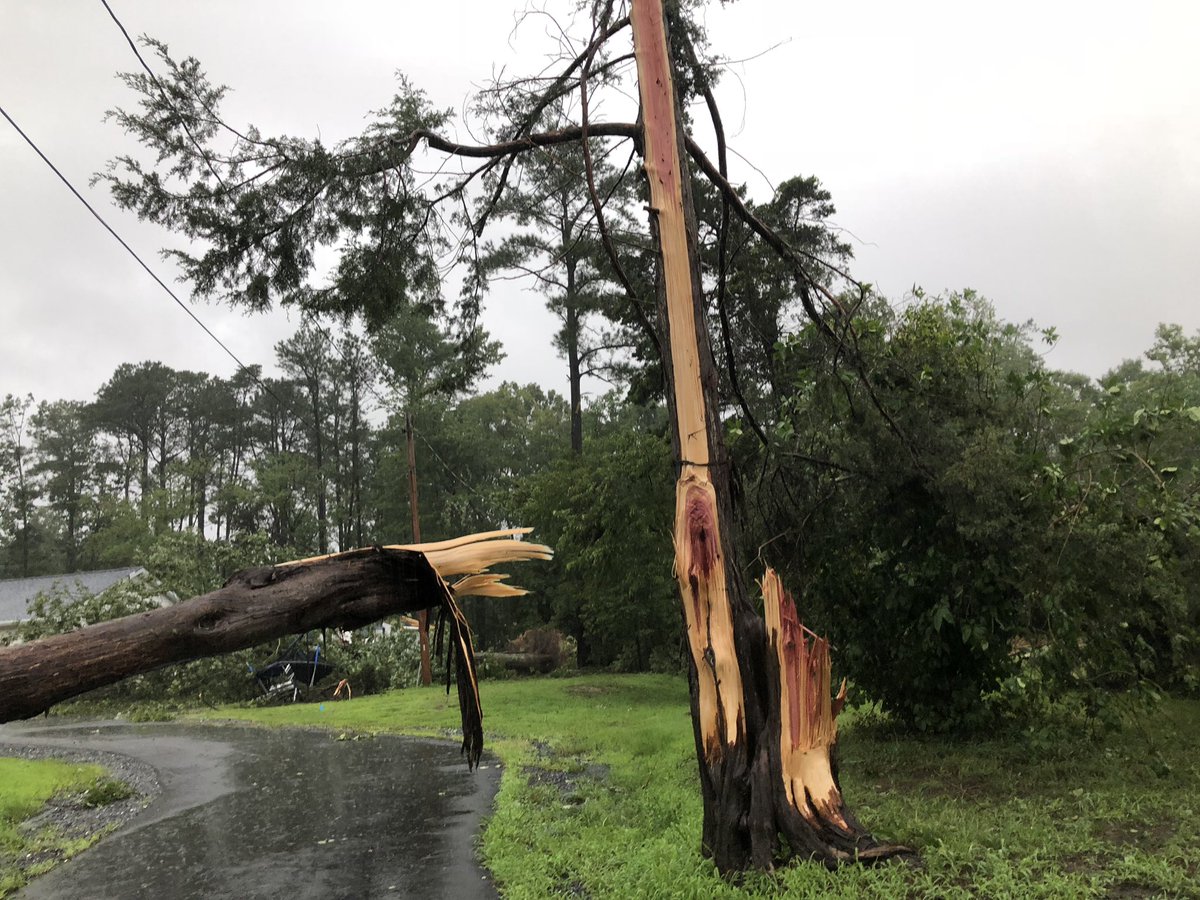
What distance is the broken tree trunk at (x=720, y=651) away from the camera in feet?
16.6

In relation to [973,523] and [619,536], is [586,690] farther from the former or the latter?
[973,523]

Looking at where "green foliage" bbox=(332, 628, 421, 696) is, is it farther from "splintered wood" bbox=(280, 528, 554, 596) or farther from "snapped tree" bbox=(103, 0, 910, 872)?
"splintered wood" bbox=(280, 528, 554, 596)

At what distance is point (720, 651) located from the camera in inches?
205

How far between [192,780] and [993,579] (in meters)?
10.2

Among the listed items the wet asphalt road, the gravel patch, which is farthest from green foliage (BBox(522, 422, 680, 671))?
the gravel patch

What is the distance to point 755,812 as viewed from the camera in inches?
198

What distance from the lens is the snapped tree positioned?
5148 millimetres

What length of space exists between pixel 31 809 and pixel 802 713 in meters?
9.12

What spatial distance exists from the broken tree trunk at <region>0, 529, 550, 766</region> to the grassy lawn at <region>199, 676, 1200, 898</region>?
7.38ft

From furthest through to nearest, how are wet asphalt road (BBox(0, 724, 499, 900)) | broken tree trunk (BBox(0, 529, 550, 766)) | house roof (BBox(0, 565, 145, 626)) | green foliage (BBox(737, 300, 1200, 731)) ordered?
house roof (BBox(0, 565, 145, 626))
green foliage (BBox(737, 300, 1200, 731))
wet asphalt road (BBox(0, 724, 499, 900))
broken tree trunk (BBox(0, 529, 550, 766))

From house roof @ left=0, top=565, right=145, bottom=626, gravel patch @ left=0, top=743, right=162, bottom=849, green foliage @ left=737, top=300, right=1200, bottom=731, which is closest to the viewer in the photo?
green foliage @ left=737, top=300, right=1200, bottom=731

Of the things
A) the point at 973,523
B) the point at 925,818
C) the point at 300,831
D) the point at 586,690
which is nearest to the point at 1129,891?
the point at 925,818

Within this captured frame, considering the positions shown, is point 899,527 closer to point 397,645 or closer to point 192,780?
point 192,780

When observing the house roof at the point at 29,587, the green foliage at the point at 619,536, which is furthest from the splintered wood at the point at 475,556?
the house roof at the point at 29,587
